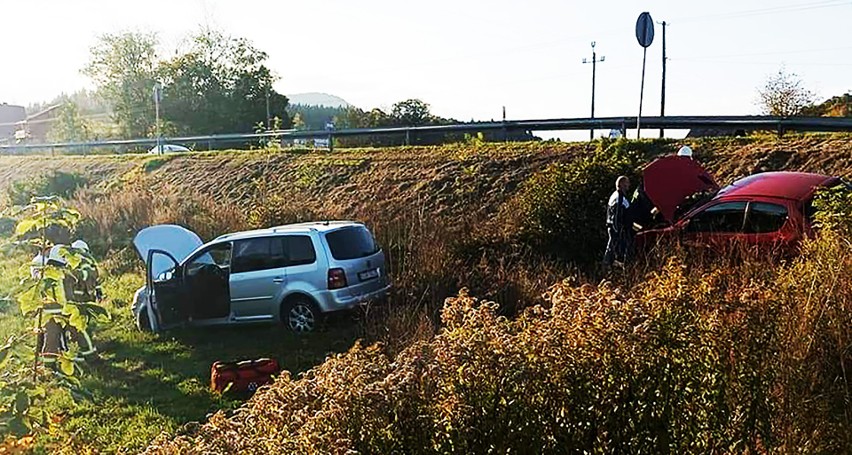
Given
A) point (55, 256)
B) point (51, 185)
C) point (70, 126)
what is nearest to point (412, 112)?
point (51, 185)

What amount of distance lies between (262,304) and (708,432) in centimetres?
867

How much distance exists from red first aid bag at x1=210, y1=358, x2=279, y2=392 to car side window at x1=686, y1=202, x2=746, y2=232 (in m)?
6.42

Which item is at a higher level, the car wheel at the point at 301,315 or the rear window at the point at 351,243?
the rear window at the point at 351,243

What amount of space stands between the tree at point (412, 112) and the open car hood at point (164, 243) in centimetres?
2546

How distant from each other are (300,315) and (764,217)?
21.4ft

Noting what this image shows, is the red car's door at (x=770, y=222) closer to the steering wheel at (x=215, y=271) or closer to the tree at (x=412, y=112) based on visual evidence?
the steering wheel at (x=215, y=271)

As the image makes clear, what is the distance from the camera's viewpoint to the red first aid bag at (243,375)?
335 inches

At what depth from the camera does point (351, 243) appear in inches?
456

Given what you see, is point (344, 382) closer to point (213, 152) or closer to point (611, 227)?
point (611, 227)

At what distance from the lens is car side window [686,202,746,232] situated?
11.1m

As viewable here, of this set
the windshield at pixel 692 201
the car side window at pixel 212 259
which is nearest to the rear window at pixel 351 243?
the car side window at pixel 212 259

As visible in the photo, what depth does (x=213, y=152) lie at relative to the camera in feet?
100

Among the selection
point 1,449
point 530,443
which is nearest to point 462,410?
point 530,443

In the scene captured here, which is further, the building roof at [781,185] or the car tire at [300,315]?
the car tire at [300,315]
